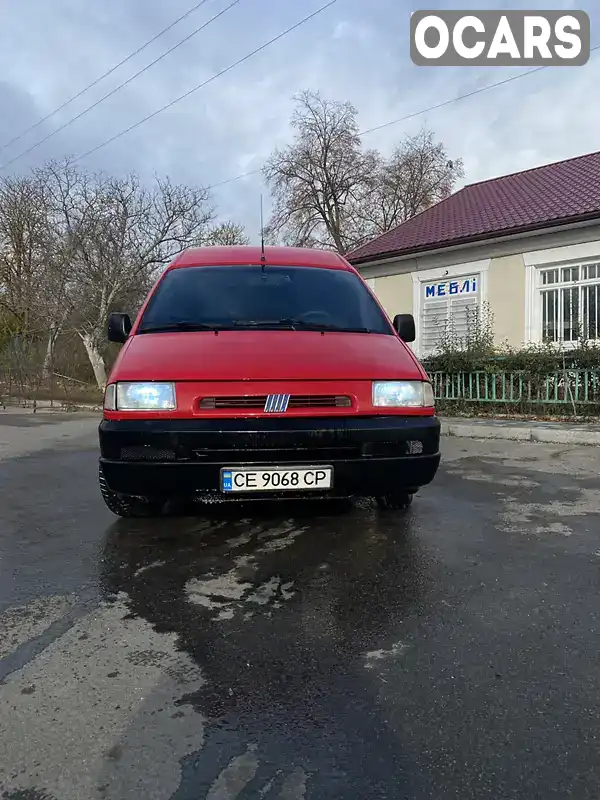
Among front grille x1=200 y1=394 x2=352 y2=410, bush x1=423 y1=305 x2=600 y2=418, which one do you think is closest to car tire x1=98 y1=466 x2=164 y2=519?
front grille x1=200 y1=394 x2=352 y2=410

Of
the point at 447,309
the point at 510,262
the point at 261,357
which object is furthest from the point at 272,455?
the point at 447,309

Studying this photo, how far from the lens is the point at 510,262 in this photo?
1395 centimetres

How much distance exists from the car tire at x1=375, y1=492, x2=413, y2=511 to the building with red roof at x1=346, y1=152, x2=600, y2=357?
30.2 feet

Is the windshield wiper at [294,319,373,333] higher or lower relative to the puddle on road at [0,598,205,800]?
higher

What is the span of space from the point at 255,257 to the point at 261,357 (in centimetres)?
167

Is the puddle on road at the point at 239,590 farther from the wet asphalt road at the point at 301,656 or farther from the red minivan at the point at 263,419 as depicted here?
the red minivan at the point at 263,419

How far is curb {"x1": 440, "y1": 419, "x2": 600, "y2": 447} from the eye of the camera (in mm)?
8456

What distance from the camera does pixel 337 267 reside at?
16.6 feet

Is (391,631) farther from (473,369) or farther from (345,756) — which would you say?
(473,369)

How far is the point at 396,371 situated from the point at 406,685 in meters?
1.89

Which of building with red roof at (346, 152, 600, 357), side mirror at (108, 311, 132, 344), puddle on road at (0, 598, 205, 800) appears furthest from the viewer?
building with red roof at (346, 152, 600, 357)

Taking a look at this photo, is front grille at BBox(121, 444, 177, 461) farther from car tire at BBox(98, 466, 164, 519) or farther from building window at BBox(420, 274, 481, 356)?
building window at BBox(420, 274, 481, 356)

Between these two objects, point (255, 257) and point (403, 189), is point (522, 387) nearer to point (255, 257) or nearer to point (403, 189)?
point (255, 257)

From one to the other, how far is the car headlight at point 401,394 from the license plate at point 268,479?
0.58 metres
